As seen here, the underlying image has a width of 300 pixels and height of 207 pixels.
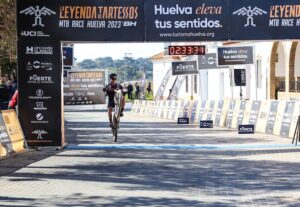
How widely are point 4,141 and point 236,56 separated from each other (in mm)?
16112

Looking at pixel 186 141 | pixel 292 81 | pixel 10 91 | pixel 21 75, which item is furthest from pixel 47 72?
pixel 292 81

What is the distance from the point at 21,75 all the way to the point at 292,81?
21364 millimetres

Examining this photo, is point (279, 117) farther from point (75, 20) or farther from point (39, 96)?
point (39, 96)

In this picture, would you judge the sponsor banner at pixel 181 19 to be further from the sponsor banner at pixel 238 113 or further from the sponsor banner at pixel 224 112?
the sponsor banner at pixel 224 112

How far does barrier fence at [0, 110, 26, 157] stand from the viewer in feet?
52.1

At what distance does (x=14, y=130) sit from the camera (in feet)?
55.1

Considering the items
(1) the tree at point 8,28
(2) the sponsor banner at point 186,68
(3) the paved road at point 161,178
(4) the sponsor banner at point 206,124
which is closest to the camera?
(3) the paved road at point 161,178

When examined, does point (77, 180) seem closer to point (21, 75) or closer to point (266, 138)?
point (21, 75)

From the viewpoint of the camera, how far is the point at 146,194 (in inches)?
Answer: 415

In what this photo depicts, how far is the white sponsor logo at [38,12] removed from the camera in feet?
57.2

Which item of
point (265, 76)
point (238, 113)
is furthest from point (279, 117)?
point (265, 76)

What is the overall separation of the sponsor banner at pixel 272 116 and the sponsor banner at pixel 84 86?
32854 millimetres

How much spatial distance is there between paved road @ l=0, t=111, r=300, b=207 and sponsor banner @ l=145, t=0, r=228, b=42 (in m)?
2.98

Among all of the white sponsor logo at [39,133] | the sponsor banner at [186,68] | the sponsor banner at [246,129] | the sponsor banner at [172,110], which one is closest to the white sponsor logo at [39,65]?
the white sponsor logo at [39,133]
